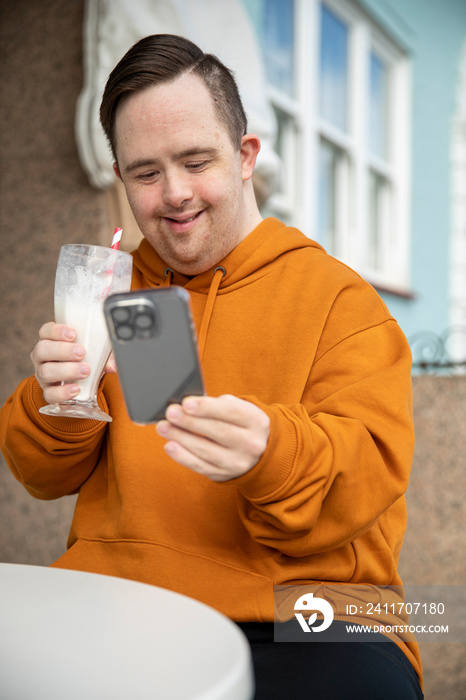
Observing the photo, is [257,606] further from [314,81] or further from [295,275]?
[314,81]

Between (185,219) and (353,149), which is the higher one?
(353,149)

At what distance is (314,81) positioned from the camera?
372 cm

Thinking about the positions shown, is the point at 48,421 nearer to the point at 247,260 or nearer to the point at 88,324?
the point at 88,324

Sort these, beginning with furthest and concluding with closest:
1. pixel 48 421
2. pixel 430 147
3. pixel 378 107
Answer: pixel 430 147
pixel 378 107
pixel 48 421

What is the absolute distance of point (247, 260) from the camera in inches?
54.8

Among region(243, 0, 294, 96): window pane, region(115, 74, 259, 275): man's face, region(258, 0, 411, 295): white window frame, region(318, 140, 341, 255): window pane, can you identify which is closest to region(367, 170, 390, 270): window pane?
region(258, 0, 411, 295): white window frame

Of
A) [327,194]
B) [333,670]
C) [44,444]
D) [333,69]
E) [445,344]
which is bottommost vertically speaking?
[445,344]

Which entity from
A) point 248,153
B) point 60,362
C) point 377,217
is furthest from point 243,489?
point 377,217

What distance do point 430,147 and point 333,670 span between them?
4357mm

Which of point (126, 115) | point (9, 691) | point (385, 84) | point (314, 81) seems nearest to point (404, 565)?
point (126, 115)

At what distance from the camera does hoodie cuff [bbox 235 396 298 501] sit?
91cm

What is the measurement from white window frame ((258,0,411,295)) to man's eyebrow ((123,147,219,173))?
2086mm

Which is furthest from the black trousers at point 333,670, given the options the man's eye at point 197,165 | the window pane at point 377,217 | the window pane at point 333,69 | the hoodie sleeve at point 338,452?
the window pane at point 377,217

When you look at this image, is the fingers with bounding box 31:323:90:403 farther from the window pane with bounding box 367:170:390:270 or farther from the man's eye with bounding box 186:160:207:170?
the window pane with bounding box 367:170:390:270
